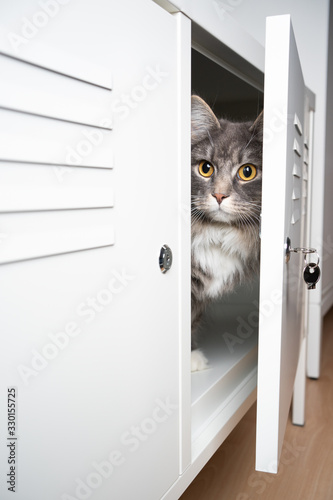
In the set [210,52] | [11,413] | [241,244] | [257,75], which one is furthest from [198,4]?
[11,413]

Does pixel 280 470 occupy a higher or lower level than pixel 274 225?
lower

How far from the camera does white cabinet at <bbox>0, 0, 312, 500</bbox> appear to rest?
1.73ft

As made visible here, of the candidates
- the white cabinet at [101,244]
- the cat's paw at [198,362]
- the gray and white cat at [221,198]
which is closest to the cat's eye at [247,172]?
the gray and white cat at [221,198]

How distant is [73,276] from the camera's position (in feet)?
2.02

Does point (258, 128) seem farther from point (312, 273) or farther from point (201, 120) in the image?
point (312, 273)

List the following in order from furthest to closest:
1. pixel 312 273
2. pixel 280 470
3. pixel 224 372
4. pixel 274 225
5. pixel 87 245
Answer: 1. pixel 280 470
2. pixel 224 372
3. pixel 312 273
4. pixel 274 225
5. pixel 87 245

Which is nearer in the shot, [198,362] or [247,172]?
[247,172]

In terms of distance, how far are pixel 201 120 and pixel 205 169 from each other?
4.6 inches

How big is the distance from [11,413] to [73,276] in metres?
0.18

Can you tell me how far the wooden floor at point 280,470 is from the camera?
4.63ft

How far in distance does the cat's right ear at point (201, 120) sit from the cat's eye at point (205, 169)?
55mm

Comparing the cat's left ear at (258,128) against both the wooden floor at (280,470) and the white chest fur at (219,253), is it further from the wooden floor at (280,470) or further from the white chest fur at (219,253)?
the wooden floor at (280,470)

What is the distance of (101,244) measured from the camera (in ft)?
2.18

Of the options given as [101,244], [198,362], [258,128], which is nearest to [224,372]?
[198,362]
